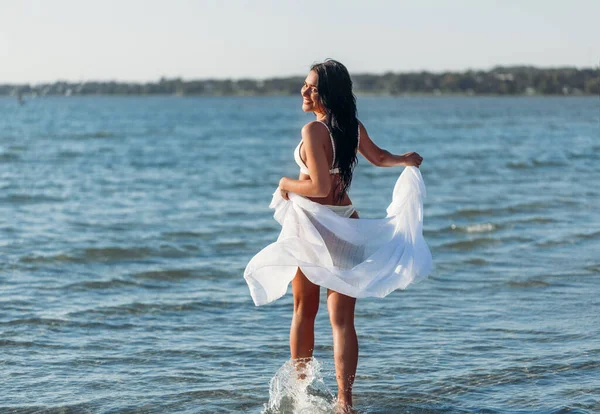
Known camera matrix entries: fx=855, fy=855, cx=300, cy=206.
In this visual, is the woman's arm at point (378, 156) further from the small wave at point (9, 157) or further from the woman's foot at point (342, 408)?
the small wave at point (9, 157)

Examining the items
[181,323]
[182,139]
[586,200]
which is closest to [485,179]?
[586,200]

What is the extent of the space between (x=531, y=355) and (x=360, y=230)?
2.48 metres

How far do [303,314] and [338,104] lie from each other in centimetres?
135

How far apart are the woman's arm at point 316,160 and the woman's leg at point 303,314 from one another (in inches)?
A: 23.3

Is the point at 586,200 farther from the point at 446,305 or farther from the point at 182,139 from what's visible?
the point at 182,139

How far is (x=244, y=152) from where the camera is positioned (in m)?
42.0

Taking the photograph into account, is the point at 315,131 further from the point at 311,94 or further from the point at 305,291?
the point at 305,291

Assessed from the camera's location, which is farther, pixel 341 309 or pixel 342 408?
pixel 342 408

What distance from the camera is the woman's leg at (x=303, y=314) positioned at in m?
5.35

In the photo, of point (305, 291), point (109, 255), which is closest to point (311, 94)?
point (305, 291)

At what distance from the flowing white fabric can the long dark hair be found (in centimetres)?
39

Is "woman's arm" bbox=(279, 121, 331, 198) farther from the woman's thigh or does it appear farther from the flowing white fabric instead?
the woman's thigh

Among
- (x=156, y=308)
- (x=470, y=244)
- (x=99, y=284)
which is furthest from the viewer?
(x=470, y=244)

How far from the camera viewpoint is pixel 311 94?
5086 millimetres
